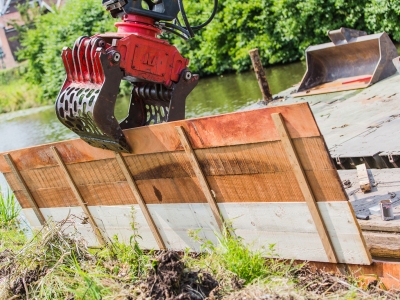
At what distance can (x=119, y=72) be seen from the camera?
18.9 feet

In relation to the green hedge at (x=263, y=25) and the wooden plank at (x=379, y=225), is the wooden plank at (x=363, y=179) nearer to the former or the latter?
the wooden plank at (x=379, y=225)

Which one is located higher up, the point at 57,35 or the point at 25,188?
the point at 57,35

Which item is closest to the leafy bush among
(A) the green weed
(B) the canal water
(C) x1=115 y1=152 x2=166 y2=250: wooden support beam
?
(B) the canal water

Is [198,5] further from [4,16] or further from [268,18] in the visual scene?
[4,16]

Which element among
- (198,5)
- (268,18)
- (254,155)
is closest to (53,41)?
(198,5)

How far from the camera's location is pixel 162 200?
595cm

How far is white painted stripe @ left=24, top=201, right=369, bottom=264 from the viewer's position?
15.1 feet

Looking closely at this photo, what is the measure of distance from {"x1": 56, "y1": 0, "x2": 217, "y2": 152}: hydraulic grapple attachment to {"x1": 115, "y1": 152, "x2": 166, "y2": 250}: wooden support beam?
0.20 m

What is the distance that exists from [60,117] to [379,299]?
3.45 metres

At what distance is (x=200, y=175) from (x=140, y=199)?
3.24 ft

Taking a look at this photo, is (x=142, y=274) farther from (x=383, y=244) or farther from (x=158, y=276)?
(x=383, y=244)

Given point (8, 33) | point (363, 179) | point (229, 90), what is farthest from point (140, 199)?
point (8, 33)

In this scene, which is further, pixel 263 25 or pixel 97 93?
pixel 263 25

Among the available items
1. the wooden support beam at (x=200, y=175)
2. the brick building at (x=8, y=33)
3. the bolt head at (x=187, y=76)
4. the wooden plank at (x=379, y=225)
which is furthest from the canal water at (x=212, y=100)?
the brick building at (x=8, y=33)
